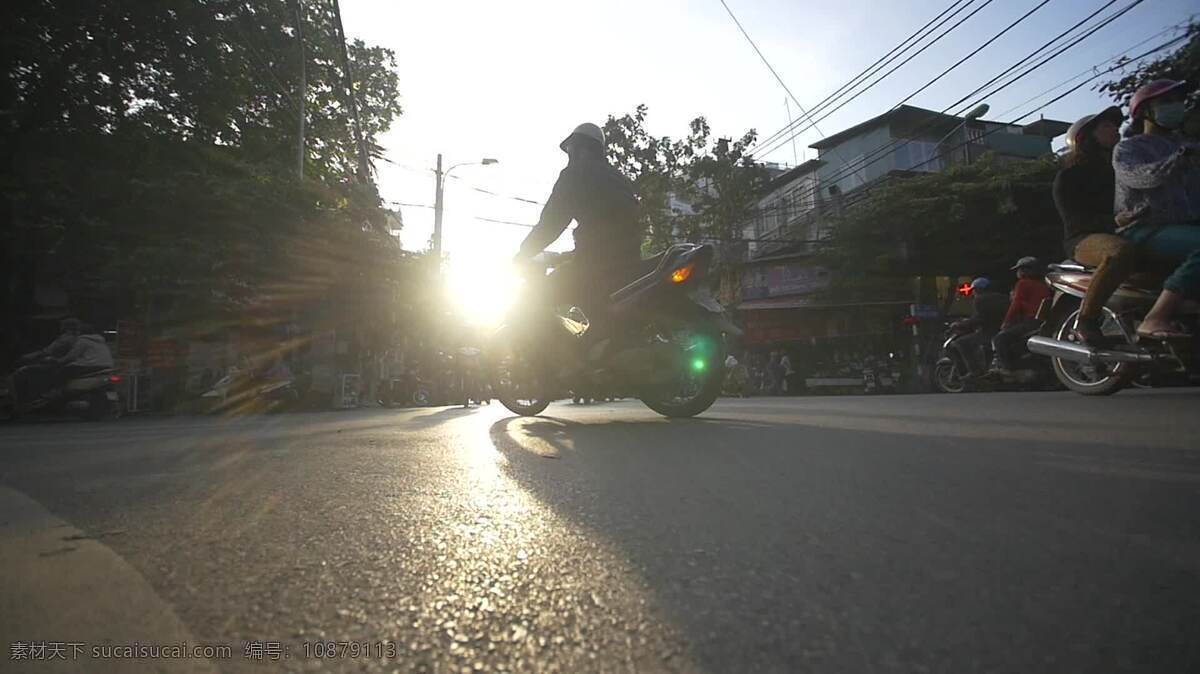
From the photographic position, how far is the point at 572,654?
0.77 meters

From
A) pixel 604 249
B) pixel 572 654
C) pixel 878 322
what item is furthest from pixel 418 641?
pixel 878 322

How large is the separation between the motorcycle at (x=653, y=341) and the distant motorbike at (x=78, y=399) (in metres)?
9.14

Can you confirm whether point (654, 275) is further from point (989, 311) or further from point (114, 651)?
point (989, 311)

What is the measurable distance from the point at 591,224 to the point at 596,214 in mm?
89

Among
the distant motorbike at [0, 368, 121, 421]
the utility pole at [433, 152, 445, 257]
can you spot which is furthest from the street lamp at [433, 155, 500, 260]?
the distant motorbike at [0, 368, 121, 421]

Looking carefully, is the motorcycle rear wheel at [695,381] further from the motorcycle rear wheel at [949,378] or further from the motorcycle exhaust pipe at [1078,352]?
the motorcycle rear wheel at [949,378]

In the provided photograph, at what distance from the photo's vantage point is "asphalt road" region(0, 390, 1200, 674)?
78 cm

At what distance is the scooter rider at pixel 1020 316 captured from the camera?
668cm

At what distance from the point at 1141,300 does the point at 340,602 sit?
4566 mm

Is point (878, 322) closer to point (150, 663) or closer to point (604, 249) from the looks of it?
point (604, 249)

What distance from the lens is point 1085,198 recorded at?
4.08 meters

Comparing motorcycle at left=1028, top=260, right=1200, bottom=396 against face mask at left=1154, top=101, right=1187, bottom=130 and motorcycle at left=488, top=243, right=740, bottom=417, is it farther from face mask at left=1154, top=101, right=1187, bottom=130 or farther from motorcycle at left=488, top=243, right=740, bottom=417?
motorcycle at left=488, top=243, right=740, bottom=417

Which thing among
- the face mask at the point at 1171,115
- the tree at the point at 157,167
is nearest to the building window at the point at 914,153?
the tree at the point at 157,167

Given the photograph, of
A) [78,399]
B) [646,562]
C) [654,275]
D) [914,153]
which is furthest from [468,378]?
[914,153]
